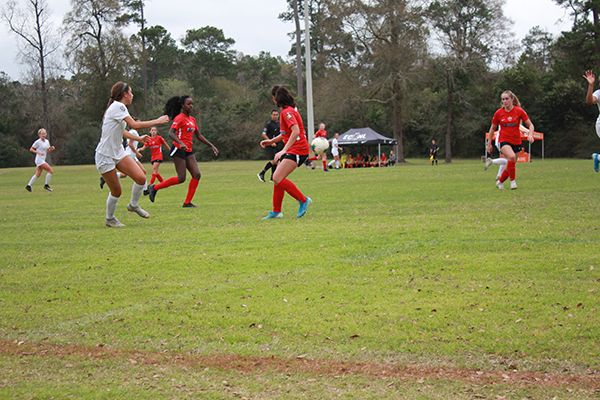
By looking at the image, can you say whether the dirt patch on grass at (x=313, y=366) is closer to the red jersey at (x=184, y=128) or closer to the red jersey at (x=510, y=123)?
the red jersey at (x=184, y=128)

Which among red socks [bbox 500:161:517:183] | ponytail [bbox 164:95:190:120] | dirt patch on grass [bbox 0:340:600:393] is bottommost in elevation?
dirt patch on grass [bbox 0:340:600:393]

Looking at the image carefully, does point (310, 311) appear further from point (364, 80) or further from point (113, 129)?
point (364, 80)

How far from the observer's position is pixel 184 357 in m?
3.13

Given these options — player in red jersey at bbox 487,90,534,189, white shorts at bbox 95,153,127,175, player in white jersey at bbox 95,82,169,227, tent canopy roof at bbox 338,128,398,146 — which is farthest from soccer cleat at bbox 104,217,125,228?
tent canopy roof at bbox 338,128,398,146

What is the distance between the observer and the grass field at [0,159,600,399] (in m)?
2.78

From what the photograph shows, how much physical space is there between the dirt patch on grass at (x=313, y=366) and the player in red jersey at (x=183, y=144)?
293 inches

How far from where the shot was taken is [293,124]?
8266 mm

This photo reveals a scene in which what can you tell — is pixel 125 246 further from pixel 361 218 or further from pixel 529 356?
pixel 529 356

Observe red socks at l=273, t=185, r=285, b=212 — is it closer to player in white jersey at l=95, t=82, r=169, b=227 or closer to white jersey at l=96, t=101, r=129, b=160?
player in white jersey at l=95, t=82, r=169, b=227

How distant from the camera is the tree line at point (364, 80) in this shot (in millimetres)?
39750

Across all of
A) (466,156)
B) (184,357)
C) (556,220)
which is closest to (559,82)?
(466,156)

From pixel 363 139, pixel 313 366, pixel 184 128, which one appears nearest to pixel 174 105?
pixel 184 128

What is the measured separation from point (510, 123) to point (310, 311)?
953 centimetres

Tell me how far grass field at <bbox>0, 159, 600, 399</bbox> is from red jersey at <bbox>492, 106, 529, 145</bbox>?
4228 mm
